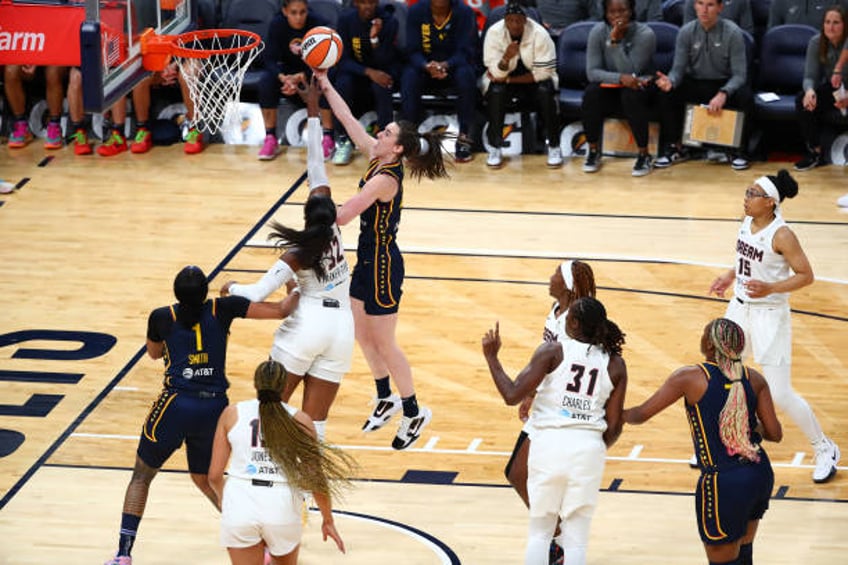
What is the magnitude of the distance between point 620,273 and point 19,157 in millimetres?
6151

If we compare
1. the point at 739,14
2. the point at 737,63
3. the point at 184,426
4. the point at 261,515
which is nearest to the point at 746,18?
the point at 739,14

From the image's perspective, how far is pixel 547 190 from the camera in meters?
13.4

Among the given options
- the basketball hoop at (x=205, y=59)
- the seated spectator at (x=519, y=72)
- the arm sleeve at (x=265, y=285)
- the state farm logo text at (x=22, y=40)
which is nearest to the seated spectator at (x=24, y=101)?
the basketball hoop at (x=205, y=59)

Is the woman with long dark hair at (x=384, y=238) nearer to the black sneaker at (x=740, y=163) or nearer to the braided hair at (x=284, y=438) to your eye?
the braided hair at (x=284, y=438)

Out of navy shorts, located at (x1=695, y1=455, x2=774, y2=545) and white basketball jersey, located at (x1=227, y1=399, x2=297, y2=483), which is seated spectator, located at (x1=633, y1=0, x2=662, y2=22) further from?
white basketball jersey, located at (x1=227, y1=399, x2=297, y2=483)

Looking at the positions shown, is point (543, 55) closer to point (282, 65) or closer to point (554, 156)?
point (554, 156)

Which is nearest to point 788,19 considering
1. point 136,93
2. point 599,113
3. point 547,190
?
point 599,113

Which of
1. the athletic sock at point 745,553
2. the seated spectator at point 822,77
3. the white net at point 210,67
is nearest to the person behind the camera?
the athletic sock at point 745,553

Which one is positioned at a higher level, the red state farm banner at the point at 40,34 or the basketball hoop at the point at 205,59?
the red state farm banner at the point at 40,34

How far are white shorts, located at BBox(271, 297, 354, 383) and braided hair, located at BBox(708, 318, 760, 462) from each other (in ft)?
6.72

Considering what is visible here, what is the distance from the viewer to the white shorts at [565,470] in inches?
252

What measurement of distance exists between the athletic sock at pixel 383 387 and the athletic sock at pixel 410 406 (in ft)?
0.63

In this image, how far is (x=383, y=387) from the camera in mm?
8828

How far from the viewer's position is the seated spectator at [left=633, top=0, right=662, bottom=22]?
14586mm
